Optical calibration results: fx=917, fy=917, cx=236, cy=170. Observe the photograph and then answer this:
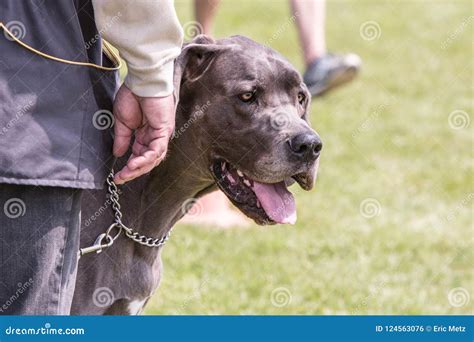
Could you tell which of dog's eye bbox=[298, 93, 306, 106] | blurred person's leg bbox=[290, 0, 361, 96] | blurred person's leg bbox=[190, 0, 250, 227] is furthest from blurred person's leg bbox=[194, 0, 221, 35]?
dog's eye bbox=[298, 93, 306, 106]

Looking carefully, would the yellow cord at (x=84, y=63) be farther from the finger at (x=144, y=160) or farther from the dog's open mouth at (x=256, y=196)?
the dog's open mouth at (x=256, y=196)

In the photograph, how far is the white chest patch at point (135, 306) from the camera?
10.6 ft

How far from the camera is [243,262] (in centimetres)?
568

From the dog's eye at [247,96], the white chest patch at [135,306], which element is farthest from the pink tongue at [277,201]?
the white chest patch at [135,306]

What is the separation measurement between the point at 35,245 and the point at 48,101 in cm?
37

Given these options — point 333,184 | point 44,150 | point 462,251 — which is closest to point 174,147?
point 44,150

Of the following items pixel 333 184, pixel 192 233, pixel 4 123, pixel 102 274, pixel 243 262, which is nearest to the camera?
pixel 4 123

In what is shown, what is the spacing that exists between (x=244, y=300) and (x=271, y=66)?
216 centimetres

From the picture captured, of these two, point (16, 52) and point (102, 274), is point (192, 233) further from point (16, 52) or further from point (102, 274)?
point (16, 52)

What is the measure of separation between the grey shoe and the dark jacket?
3.90m

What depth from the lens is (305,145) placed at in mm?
3047

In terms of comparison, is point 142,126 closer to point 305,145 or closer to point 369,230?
point 305,145
